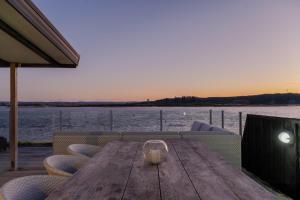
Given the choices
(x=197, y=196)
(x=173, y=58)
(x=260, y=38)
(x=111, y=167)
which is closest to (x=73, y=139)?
(x=111, y=167)

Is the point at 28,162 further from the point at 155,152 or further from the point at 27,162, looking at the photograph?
the point at 155,152

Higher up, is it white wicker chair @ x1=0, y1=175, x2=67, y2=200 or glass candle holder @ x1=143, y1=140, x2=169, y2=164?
glass candle holder @ x1=143, y1=140, x2=169, y2=164

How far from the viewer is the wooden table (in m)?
1.77

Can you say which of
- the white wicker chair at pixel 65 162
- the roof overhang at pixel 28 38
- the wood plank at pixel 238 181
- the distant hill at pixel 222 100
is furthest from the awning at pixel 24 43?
the distant hill at pixel 222 100

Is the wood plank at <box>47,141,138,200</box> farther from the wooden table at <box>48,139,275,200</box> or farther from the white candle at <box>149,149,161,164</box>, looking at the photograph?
the white candle at <box>149,149,161,164</box>

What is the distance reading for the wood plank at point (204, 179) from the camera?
1.77 m

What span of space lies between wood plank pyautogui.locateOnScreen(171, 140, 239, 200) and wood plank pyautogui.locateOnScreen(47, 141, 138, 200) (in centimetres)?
41

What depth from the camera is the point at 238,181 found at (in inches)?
79.7

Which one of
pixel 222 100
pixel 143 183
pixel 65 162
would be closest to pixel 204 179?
pixel 143 183

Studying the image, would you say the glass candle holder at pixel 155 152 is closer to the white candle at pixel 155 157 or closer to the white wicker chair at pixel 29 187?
the white candle at pixel 155 157

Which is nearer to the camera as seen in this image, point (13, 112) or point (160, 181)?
point (160, 181)

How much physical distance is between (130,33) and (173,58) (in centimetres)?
339

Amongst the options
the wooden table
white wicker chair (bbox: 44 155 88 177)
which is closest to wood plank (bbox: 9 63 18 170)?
white wicker chair (bbox: 44 155 88 177)

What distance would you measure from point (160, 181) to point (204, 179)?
0.27m
